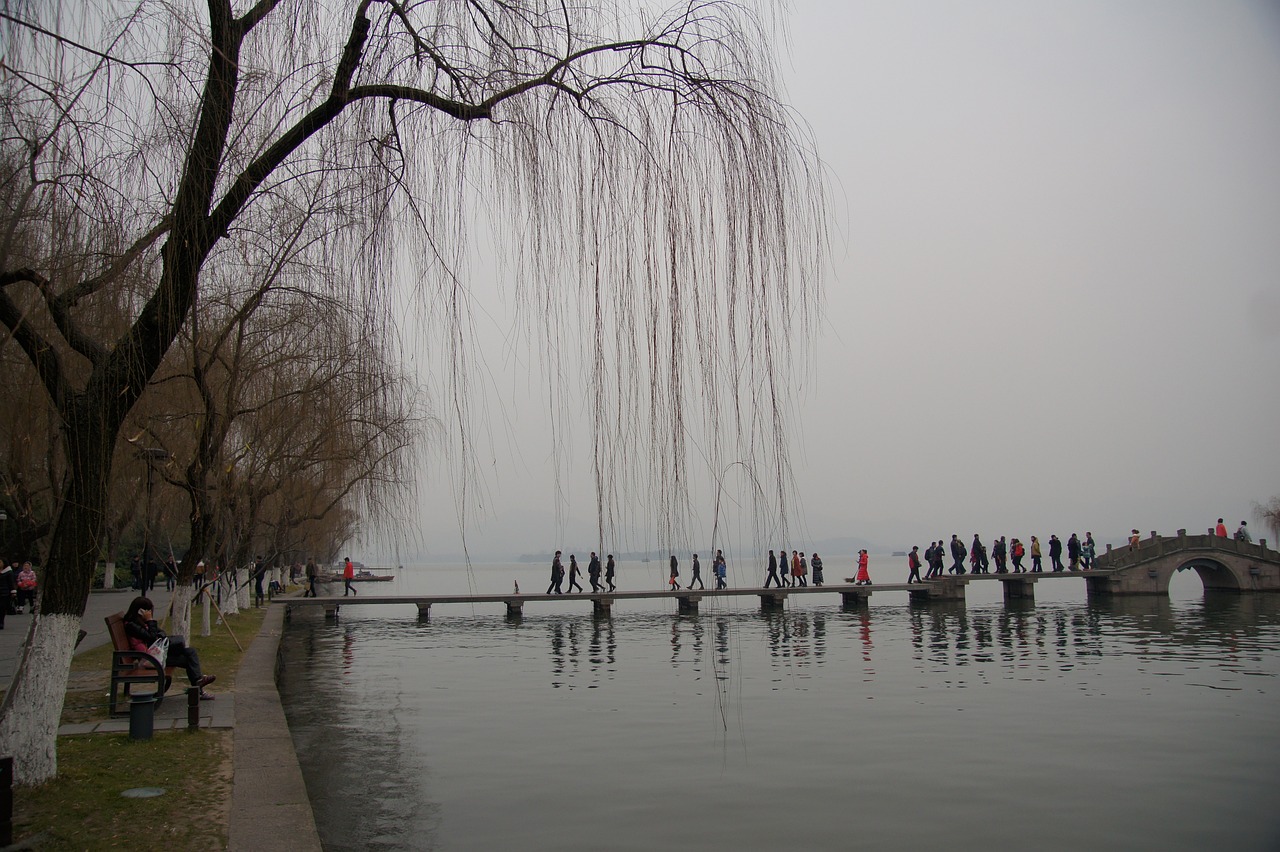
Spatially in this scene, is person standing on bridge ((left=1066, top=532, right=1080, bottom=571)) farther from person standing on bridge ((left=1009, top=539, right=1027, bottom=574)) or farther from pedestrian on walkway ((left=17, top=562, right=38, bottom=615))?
pedestrian on walkway ((left=17, top=562, right=38, bottom=615))

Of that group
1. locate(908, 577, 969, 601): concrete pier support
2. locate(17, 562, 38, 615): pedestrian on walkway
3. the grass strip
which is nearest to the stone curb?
the grass strip

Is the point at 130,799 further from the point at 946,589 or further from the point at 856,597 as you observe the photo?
the point at 946,589

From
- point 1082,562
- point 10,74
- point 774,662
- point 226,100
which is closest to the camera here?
point 10,74

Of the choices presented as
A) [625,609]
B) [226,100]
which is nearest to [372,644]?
[625,609]

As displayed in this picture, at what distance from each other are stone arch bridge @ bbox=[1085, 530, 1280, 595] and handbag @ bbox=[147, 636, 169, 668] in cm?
3527

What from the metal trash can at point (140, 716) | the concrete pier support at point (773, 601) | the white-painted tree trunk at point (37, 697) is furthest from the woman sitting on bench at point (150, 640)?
the concrete pier support at point (773, 601)

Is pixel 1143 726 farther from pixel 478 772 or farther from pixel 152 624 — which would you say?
pixel 152 624

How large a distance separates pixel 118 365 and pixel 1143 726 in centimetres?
1166

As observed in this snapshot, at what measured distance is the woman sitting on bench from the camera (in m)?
9.99

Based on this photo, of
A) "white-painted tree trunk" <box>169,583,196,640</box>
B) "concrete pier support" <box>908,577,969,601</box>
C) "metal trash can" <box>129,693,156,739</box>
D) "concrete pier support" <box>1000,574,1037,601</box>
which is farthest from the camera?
"concrete pier support" <box>1000,574,1037,601</box>

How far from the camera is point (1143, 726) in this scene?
11391 mm

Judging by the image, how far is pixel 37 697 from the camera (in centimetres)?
620

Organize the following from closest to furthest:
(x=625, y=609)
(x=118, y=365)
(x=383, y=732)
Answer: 1. (x=118, y=365)
2. (x=383, y=732)
3. (x=625, y=609)

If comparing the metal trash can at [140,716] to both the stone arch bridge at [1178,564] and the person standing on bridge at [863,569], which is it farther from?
the stone arch bridge at [1178,564]
